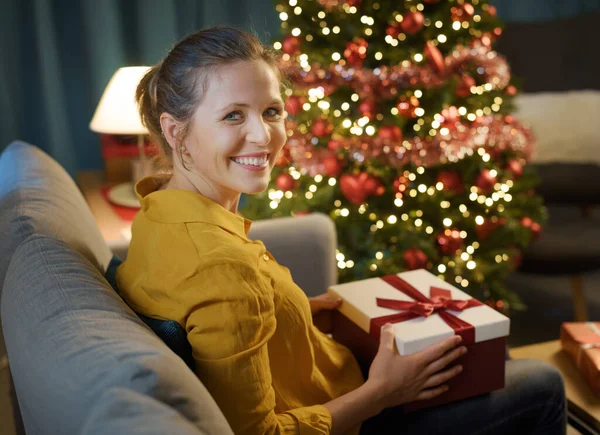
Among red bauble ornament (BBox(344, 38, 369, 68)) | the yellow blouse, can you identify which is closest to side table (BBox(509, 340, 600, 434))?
the yellow blouse

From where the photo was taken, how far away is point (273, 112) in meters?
1.04

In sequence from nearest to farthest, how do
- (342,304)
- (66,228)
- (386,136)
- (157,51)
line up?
(66,228) → (342,304) → (386,136) → (157,51)

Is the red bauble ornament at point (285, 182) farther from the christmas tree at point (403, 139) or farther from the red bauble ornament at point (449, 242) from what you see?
the red bauble ornament at point (449, 242)

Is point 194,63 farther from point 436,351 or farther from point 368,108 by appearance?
point 368,108

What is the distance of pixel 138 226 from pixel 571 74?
2.95 meters

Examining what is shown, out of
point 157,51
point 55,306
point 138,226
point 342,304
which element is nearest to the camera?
point 55,306

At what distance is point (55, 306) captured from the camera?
2.49 ft

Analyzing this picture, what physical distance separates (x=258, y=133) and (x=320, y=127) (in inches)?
46.2

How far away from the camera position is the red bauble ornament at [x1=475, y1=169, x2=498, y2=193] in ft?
7.15


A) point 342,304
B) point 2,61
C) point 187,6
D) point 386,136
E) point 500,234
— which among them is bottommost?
point 500,234

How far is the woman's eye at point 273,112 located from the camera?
3.37 ft

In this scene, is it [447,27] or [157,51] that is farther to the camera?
[157,51]

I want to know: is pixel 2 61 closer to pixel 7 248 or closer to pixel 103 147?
pixel 103 147

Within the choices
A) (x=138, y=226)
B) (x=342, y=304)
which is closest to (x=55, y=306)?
(x=138, y=226)
